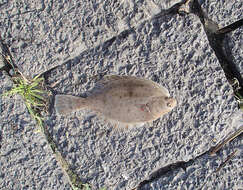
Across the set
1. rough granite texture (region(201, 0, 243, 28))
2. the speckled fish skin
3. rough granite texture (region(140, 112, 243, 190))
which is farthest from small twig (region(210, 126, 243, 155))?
rough granite texture (region(201, 0, 243, 28))

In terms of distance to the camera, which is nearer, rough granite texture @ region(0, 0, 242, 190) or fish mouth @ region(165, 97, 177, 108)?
fish mouth @ region(165, 97, 177, 108)

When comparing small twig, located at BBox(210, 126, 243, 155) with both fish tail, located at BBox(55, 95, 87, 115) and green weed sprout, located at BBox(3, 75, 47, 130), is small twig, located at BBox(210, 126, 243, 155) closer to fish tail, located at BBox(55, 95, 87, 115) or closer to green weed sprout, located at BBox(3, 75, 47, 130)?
fish tail, located at BBox(55, 95, 87, 115)

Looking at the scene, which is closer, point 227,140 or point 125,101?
point 125,101

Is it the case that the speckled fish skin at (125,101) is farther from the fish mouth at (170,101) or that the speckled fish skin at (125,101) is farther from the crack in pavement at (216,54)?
the crack in pavement at (216,54)

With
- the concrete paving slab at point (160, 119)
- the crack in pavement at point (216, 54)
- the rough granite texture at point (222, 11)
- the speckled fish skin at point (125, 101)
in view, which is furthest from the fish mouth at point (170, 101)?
the rough granite texture at point (222, 11)

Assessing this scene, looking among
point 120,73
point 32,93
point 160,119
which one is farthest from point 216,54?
point 32,93

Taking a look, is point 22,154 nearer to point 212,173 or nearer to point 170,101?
point 170,101

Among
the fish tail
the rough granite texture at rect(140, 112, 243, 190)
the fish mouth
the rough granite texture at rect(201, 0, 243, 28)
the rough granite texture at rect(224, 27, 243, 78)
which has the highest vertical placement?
the rough granite texture at rect(201, 0, 243, 28)

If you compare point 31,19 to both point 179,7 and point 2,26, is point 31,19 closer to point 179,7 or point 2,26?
point 2,26
